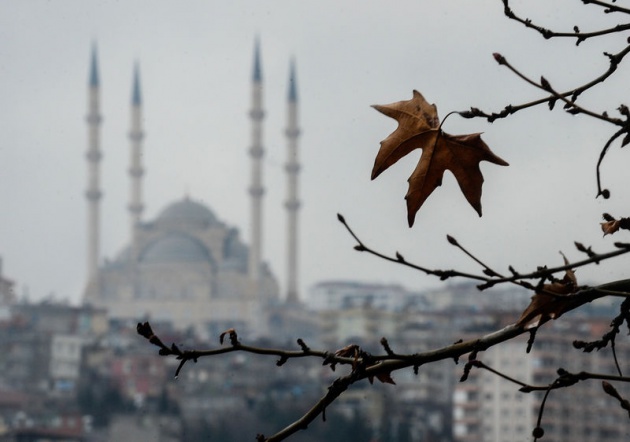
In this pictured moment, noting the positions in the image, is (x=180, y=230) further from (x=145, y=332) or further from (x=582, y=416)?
(x=145, y=332)

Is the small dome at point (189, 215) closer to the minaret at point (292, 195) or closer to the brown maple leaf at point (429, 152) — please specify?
the minaret at point (292, 195)

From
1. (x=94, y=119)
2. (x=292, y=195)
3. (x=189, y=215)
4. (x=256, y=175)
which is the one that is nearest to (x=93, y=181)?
(x=94, y=119)

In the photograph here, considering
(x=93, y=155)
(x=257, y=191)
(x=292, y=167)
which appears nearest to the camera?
(x=257, y=191)

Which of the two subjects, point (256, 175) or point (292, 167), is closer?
point (256, 175)

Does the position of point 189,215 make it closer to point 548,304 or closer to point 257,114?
point 257,114

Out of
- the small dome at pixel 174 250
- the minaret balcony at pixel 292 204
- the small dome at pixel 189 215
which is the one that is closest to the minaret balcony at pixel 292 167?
the minaret balcony at pixel 292 204

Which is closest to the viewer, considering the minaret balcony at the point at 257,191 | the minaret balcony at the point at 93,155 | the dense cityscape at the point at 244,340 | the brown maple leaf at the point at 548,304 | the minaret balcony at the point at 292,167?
the brown maple leaf at the point at 548,304

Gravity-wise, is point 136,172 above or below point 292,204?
above
